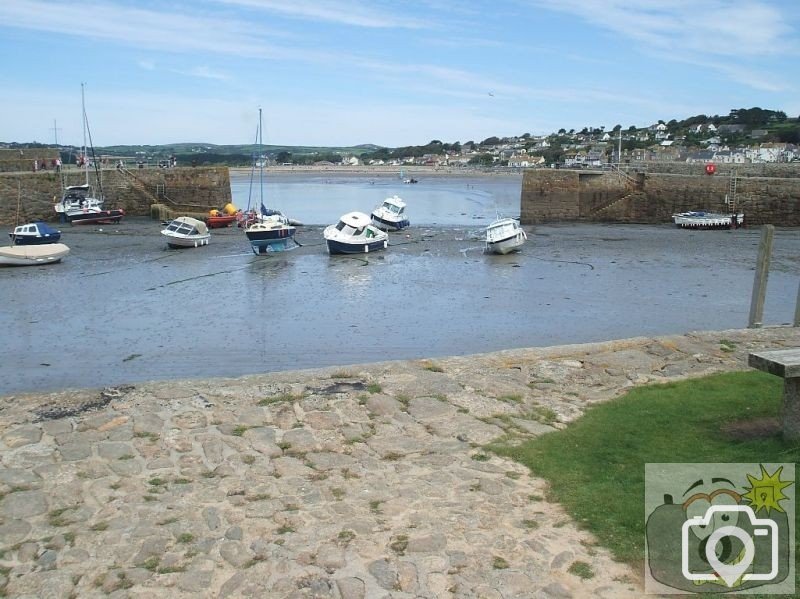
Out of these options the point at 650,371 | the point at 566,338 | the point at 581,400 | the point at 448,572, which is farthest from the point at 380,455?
the point at 566,338

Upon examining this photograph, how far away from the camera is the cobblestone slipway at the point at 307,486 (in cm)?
551

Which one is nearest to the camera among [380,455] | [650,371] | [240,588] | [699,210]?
[240,588]

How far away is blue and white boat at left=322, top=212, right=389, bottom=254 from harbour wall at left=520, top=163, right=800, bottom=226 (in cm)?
1917

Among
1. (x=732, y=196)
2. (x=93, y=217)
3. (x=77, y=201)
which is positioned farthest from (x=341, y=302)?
(x=77, y=201)

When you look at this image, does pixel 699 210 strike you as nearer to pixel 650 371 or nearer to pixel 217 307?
pixel 217 307

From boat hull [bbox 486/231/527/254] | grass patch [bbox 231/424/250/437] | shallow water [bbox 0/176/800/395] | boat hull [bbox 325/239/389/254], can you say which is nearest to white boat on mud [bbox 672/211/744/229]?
shallow water [bbox 0/176/800/395]

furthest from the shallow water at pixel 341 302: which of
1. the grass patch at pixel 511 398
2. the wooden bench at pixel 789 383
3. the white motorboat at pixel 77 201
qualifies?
the wooden bench at pixel 789 383

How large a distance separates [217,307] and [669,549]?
2286 centimetres

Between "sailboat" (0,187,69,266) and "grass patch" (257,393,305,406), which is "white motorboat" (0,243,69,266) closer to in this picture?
"sailboat" (0,187,69,266)

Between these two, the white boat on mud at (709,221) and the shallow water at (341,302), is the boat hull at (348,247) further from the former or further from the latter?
the white boat on mud at (709,221)

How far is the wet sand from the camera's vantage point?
→ 19.3 metres

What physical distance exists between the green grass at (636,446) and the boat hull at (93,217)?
51.9m

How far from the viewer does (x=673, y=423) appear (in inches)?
324

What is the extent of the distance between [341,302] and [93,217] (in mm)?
34081
